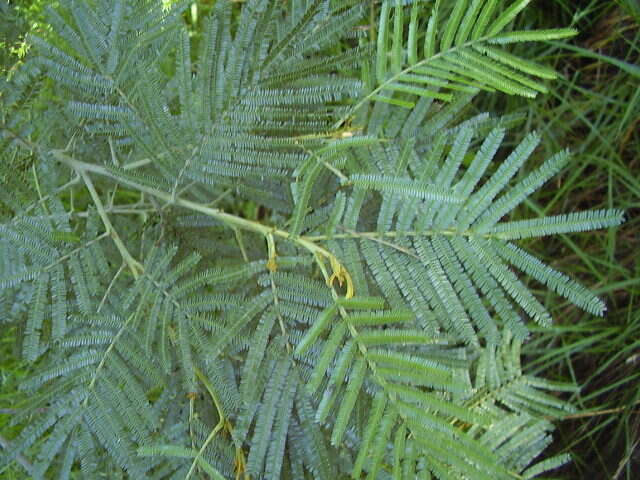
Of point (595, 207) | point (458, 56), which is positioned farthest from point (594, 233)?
point (458, 56)

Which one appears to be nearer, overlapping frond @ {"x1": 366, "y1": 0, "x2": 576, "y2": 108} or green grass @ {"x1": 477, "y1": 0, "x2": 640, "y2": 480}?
overlapping frond @ {"x1": 366, "y1": 0, "x2": 576, "y2": 108}

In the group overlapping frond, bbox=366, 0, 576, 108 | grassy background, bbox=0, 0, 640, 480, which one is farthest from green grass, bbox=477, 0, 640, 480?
overlapping frond, bbox=366, 0, 576, 108

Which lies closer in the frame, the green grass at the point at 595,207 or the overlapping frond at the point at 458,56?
the overlapping frond at the point at 458,56

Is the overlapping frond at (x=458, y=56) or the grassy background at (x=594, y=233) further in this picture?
the grassy background at (x=594, y=233)

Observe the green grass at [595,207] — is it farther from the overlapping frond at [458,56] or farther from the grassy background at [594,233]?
the overlapping frond at [458,56]

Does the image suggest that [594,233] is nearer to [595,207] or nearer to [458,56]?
[595,207]

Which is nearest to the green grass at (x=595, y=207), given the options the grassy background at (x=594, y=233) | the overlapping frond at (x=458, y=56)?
the grassy background at (x=594, y=233)

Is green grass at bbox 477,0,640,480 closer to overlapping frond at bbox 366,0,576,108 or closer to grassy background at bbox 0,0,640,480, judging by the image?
grassy background at bbox 0,0,640,480
